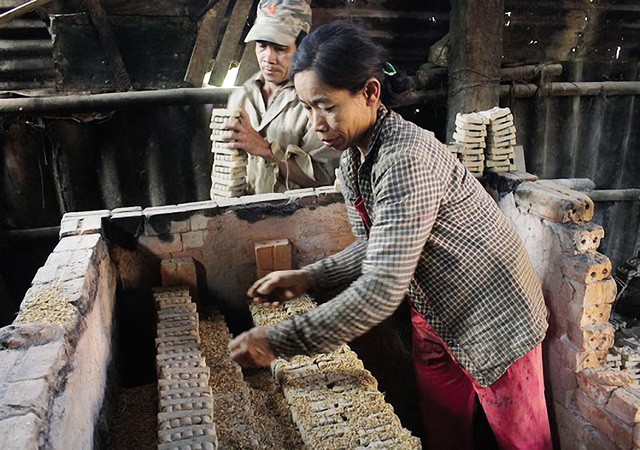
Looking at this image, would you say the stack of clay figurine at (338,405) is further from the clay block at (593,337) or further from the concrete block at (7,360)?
the clay block at (593,337)

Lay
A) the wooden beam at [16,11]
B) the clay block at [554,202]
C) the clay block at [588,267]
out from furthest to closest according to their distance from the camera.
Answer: the wooden beam at [16,11]
the clay block at [554,202]
the clay block at [588,267]

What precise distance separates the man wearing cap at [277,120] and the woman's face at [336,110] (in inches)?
71.3

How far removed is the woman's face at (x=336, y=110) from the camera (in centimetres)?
196

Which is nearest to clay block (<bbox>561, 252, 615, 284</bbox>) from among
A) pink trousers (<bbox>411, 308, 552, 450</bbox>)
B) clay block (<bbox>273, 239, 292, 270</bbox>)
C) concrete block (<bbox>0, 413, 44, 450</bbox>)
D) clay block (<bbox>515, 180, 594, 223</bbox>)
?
clay block (<bbox>515, 180, 594, 223</bbox>)

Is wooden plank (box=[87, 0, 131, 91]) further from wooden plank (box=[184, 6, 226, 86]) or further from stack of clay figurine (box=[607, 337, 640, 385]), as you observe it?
stack of clay figurine (box=[607, 337, 640, 385])

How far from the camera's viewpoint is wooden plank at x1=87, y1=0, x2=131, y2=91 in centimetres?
512

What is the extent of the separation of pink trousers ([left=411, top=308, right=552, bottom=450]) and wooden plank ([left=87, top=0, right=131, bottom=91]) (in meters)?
3.95

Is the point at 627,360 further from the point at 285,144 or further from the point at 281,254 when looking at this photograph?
the point at 285,144

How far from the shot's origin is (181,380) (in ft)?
8.04

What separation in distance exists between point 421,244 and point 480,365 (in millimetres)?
893

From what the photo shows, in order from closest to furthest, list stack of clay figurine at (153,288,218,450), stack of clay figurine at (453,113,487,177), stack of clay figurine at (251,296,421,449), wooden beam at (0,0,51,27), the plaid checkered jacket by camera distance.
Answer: the plaid checkered jacket, stack of clay figurine at (153,288,218,450), stack of clay figurine at (251,296,421,449), stack of clay figurine at (453,113,487,177), wooden beam at (0,0,51,27)

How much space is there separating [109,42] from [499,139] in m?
3.85

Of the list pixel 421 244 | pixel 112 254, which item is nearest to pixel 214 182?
pixel 112 254

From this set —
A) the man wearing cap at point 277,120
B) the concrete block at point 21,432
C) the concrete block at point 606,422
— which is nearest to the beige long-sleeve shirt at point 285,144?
the man wearing cap at point 277,120
